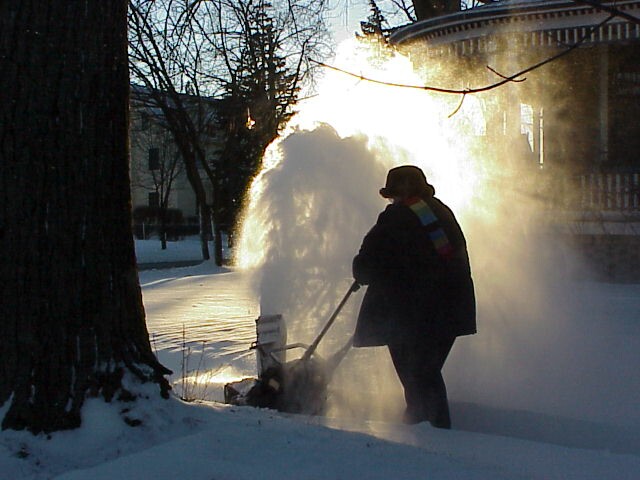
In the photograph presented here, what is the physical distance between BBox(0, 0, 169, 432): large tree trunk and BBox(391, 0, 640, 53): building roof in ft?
33.0

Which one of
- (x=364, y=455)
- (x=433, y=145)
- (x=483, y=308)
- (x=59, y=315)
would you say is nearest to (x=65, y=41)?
(x=59, y=315)

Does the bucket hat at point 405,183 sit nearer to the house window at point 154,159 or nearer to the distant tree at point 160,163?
the distant tree at point 160,163

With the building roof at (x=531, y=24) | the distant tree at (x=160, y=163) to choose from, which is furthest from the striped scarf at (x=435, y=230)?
the distant tree at (x=160, y=163)

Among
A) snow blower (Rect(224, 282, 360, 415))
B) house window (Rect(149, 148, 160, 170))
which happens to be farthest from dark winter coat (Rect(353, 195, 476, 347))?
house window (Rect(149, 148, 160, 170))

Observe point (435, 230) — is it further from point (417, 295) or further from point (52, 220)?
point (52, 220)

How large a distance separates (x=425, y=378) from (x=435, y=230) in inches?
36.0

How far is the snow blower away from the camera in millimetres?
4887

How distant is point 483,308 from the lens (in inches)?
286

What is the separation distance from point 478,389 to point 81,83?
12.9ft

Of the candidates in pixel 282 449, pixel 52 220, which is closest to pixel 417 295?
pixel 282 449

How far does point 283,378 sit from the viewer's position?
4906mm

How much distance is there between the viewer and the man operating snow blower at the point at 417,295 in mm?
4492

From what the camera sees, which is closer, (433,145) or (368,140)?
(368,140)

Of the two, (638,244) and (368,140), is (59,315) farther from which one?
(638,244)
